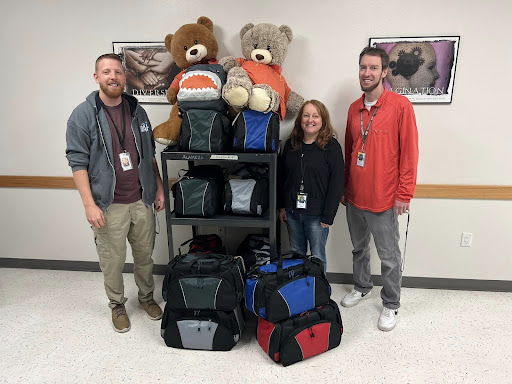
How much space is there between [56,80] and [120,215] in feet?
3.92

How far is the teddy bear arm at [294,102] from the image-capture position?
2.45 m

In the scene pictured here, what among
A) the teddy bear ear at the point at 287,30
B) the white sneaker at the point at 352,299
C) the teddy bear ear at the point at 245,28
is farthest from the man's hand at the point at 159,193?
the white sneaker at the point at 352,299

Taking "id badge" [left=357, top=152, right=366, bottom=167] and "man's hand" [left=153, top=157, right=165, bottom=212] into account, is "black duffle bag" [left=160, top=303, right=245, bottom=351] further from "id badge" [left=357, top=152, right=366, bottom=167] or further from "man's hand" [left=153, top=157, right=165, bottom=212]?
"id badge" [left=357, top=152, right=366, bottom=167]

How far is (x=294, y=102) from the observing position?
2451mm

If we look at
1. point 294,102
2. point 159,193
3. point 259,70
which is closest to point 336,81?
point 294,102

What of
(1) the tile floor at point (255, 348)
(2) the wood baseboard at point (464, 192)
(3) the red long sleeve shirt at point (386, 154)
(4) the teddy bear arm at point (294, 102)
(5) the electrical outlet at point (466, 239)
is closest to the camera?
(1) the tile floor at point (255, 348)

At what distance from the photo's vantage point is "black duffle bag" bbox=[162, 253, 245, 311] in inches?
83.0

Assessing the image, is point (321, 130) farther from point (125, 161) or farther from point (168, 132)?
point (125, 161)

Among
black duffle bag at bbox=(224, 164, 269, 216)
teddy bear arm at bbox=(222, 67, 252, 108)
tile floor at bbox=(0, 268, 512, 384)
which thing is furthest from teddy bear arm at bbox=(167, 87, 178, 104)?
tile floor at bbox=(0, 268, 512, 384)

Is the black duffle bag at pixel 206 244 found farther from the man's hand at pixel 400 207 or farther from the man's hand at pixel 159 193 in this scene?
the man's hand at pixel 400 207

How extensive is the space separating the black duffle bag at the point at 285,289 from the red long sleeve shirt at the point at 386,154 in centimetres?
53

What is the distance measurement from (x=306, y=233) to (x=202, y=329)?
864 mm

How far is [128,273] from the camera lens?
120 inches

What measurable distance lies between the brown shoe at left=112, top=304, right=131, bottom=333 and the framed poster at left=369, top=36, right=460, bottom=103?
2.21m
